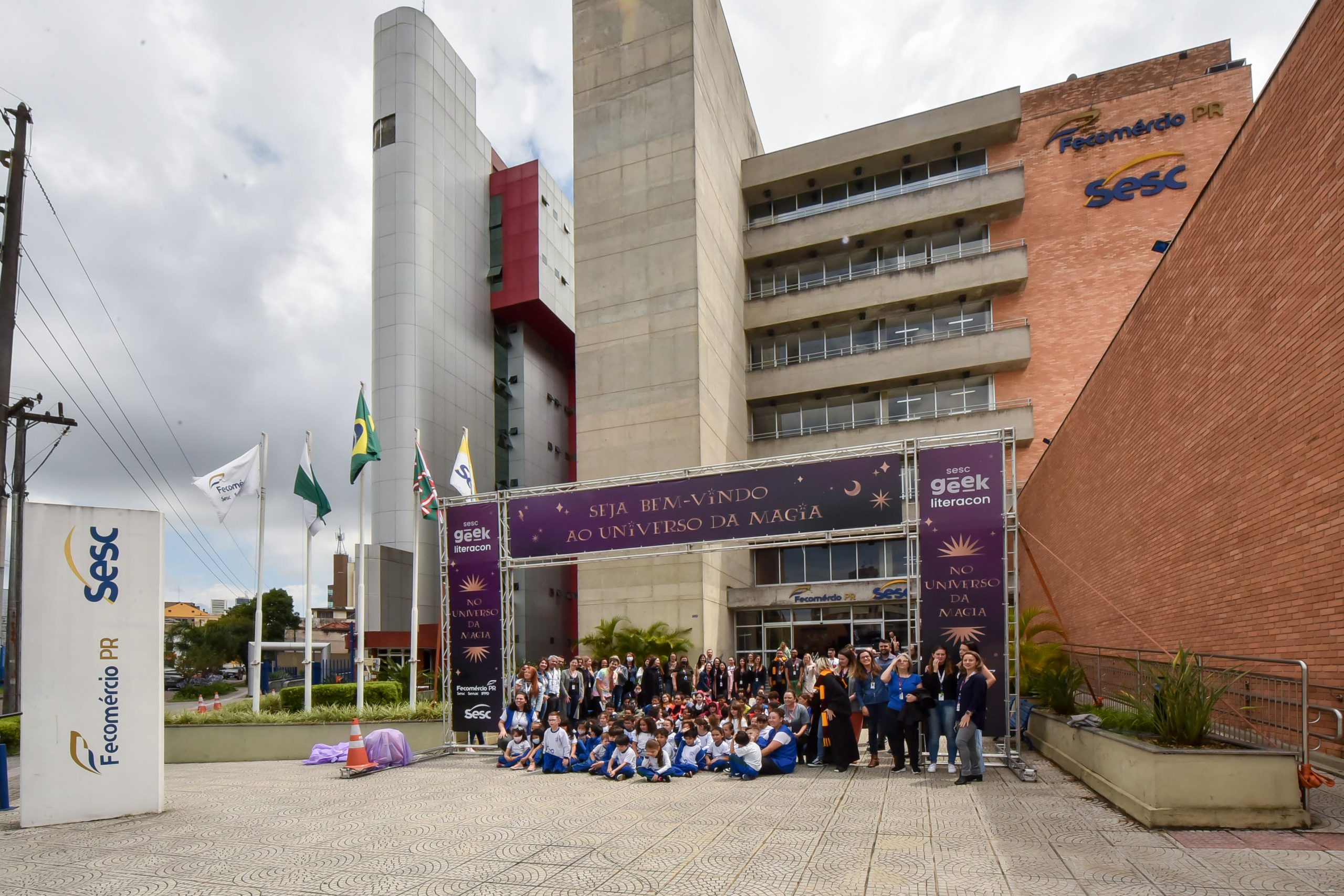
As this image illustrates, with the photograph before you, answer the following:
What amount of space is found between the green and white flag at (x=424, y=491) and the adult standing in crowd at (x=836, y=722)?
33.7 feet

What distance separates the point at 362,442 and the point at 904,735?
13462mm

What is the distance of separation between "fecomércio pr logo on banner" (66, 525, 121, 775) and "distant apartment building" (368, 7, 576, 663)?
2767 centimetres

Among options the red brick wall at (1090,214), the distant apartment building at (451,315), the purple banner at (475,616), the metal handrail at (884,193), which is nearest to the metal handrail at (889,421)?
the red brick wall at (1090,214)

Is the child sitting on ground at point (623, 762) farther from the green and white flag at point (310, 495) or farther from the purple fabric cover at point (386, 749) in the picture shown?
the green and white flag at point (310, 495)

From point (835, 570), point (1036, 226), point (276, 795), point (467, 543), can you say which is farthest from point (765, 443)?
point (276, 795)

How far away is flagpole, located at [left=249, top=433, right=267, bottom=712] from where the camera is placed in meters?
18.8

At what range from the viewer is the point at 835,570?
35281 mm

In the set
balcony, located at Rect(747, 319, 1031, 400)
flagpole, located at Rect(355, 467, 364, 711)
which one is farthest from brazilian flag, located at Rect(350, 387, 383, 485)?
balcony, located at Rect(747, 319, 1031, 400)

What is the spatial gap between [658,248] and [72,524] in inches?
1011

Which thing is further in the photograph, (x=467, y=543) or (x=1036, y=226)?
(x=1036, y=226)

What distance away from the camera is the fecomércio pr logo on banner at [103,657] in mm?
10727

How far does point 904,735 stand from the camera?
42.3ft

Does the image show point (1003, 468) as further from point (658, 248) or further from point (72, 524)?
point (658, 248)

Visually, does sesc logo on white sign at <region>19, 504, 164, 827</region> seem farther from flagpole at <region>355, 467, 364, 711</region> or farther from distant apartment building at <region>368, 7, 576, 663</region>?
distant apartment building at <region>368, 7, 576, 663</region>
